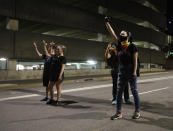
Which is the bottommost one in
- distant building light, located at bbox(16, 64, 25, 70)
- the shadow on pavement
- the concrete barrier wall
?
the shadow on pavement

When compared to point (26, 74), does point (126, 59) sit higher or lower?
higher

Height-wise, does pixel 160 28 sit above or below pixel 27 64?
above

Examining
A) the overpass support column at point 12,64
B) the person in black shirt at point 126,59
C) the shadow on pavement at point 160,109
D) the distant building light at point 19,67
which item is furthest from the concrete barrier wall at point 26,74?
the person in black shirt at point 126,59

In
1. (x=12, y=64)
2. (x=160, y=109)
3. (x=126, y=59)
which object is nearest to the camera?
(x=126, y=59)

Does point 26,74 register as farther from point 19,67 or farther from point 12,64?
point 12,64

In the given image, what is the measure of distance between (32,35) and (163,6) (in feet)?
107

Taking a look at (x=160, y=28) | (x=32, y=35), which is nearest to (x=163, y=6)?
(x=160, y=28)

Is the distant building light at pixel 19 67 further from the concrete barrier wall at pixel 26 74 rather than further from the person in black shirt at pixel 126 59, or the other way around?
the person in black shirt at pixel 126 59

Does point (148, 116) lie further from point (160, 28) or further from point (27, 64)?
point (160, 28)

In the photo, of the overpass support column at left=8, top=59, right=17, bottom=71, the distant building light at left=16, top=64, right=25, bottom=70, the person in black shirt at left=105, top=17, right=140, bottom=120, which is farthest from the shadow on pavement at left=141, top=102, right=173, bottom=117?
the distant building light at left=16, top=64, right=25, bottom=70

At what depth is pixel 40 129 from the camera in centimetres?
366

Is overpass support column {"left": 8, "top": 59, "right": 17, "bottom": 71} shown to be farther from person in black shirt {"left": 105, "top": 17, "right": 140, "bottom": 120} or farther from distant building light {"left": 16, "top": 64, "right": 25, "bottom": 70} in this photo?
person in black shirt {"left": 105, "top": 17, "right": 140, "bottom": 120}

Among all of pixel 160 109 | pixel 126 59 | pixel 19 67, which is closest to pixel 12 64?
pixel 19 67

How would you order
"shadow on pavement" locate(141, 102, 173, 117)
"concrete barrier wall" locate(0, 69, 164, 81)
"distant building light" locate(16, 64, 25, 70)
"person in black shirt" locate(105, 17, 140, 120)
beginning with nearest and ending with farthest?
"person in black shirt" locate(105, 17, 140, 120) < "shadow on pavement" locate(141, 102, 173, 117) < "concrete barrier wall" locate(0, 69, 164, 81) < "distant building light" locate(16, 64, 25, 70)
